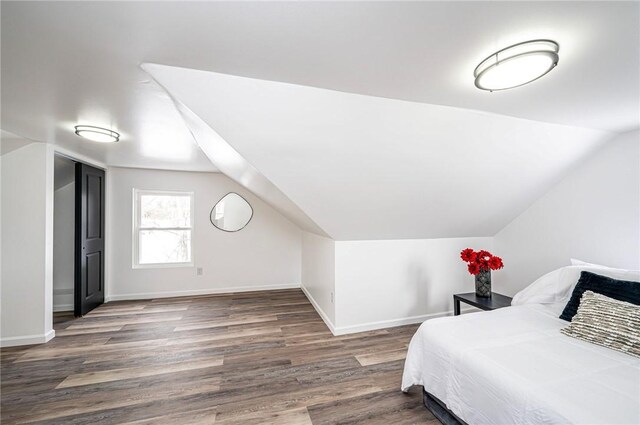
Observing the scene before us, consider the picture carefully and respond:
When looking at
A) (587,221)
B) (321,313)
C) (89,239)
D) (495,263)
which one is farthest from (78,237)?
(587,221)

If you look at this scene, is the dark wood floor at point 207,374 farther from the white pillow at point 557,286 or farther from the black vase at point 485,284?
the white pillow at point 557,286

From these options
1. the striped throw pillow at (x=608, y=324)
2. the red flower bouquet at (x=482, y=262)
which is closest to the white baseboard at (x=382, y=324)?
the red flower bouquet at (x=482, y=262)

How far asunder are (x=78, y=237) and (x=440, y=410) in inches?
168

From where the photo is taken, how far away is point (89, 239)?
3.39 m

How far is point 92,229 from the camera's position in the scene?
3.48m

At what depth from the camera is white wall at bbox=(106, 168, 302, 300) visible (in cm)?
397

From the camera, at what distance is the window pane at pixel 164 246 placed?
4137mm

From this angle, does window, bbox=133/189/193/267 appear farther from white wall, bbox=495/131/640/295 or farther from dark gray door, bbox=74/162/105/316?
white wall, bbox=495/131/640/295

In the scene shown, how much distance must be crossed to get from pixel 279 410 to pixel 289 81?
214 centimetres

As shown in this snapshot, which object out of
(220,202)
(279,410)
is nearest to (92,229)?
(220,202)

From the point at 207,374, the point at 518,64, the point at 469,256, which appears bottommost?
the point at 207,374

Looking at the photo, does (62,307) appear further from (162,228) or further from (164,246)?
(162,228)

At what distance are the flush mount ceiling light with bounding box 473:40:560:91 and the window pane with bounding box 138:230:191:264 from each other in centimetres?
442

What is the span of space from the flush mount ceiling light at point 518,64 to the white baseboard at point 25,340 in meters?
4.48
